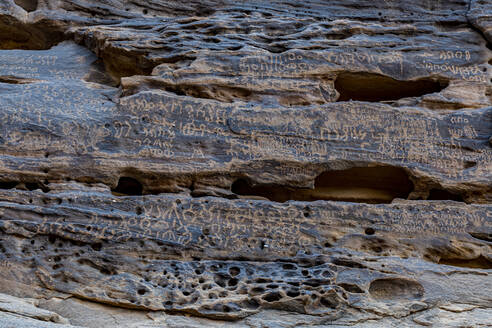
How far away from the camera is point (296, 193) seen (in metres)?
5.49

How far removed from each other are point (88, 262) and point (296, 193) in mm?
2074

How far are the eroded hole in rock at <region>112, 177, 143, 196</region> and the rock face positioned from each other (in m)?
0.02

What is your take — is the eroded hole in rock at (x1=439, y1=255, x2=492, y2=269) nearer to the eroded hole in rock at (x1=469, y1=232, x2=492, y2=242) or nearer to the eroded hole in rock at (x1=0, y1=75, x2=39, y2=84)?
the eroded hole in rock at (x1=469, y1=232, x2=492, y2=242)

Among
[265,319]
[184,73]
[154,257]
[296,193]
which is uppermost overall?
[184,73]

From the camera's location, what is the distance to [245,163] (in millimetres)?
5324

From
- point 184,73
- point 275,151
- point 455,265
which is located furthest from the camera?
point 184,73

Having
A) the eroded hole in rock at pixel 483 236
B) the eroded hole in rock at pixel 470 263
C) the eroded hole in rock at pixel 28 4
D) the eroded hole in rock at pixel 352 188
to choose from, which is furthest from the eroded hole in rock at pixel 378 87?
the eroded hole in rock at pixel 28 4

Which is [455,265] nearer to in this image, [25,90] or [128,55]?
→ [128,55]

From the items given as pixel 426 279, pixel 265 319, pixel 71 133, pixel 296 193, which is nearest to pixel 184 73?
pixel 71 133

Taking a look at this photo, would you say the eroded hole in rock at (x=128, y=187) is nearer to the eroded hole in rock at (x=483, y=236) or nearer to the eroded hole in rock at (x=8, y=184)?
the eroded hole in rock at (x=8, y=184)

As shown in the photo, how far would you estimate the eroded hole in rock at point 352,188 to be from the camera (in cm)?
550

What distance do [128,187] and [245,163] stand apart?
1196 mm

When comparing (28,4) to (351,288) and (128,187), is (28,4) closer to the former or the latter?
(128,187)

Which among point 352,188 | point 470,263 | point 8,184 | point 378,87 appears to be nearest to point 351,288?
point 470,263
